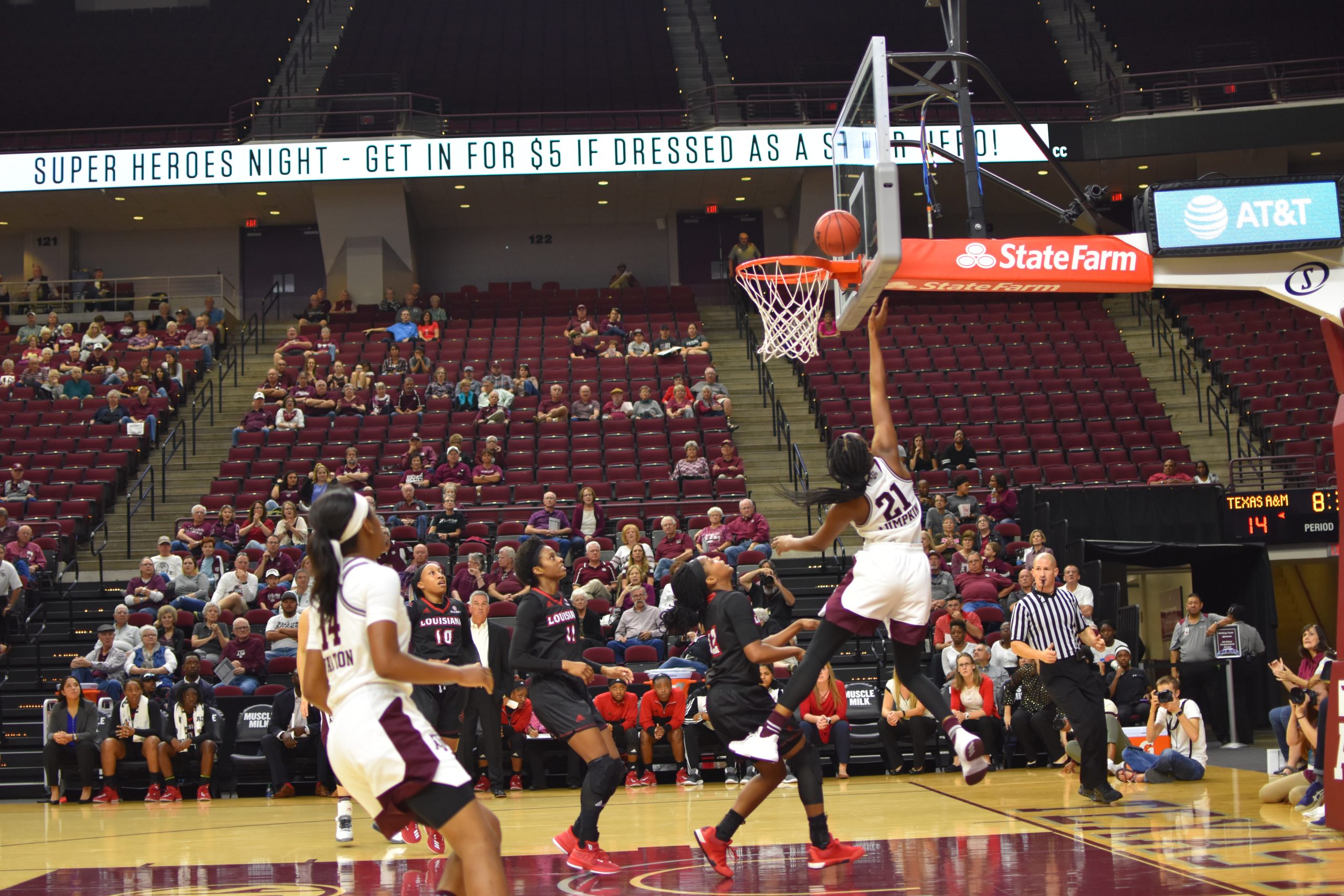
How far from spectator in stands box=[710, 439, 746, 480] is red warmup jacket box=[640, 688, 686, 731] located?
18.1 feet

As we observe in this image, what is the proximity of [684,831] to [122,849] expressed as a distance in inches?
141

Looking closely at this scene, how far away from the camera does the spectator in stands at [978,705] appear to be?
1182 centimetres

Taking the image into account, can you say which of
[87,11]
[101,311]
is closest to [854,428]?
[101,311]

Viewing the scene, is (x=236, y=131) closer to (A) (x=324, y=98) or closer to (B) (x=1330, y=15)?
(A) (x=324, y=98)

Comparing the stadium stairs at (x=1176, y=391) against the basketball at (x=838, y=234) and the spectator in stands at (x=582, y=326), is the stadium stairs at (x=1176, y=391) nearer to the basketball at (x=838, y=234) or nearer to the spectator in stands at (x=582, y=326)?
the spectator in stands at (x=582, y=326)

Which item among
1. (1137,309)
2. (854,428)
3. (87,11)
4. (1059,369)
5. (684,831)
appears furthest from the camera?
(87,11)

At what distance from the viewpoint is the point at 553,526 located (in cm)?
1496

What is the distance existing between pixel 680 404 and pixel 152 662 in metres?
8.73

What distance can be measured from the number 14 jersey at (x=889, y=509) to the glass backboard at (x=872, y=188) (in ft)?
6.33

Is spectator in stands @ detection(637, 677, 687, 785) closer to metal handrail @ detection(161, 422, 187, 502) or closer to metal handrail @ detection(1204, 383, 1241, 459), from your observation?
metal handrail @ detection(161, 422, 187, 502)

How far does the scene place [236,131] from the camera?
24688 millimetres

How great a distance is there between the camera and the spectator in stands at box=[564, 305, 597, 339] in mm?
21969

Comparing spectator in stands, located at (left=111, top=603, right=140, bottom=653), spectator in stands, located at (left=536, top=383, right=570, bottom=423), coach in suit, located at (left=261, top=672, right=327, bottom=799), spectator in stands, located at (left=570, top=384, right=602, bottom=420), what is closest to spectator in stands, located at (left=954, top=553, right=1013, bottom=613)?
coach in suit, located at (left=261, top=672, right=327, bottom=799)

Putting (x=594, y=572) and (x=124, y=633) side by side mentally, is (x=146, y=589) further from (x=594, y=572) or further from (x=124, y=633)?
(x=594, y=572)
